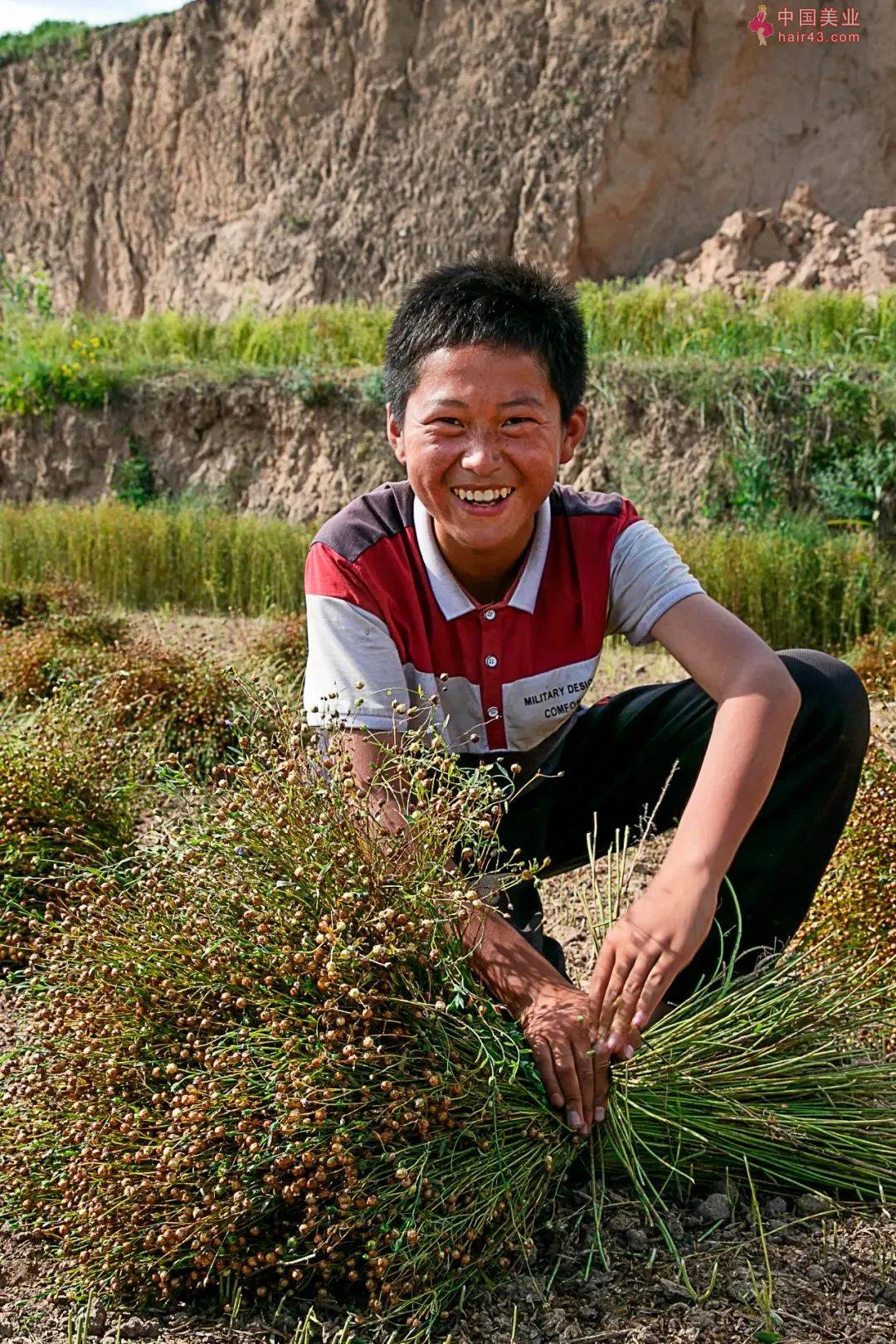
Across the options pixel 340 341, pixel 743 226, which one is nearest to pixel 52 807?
pixel 340 341

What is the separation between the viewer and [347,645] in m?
2.48

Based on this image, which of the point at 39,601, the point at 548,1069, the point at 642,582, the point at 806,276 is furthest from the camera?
the point at 806,276

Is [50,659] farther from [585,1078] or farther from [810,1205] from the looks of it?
[810,1205]

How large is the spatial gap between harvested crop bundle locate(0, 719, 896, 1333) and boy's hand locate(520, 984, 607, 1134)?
37mm

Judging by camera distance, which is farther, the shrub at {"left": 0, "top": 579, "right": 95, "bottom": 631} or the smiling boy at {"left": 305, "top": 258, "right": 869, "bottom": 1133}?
the shrub at {"left": 0, "top": 579, "right": 95, "bottom": 631}

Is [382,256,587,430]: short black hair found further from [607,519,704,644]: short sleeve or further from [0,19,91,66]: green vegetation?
[0,19,91,66]: green vegetation

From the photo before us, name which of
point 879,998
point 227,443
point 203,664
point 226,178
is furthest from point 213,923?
point 226,178

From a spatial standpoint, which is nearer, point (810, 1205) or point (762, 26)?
point (810, 1205)

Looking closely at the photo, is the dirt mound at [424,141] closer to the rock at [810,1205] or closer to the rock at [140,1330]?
the rock at [810,1205]

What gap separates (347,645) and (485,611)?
1.04 feet

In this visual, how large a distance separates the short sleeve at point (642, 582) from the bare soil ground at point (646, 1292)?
1062 millimetres

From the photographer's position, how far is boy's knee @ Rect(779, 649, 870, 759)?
2.61 metres

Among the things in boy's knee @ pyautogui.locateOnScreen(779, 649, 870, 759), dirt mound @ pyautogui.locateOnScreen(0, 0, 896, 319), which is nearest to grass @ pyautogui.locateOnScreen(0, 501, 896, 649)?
boy's knee @ pyautogui.locateOnScreen(779, 649, 870, 759)

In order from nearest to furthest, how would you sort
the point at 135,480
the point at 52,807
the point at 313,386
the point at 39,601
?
1. the point at 52,807
2. the point at 39,601
3. the point at 313,386
4. the point at 135,480
